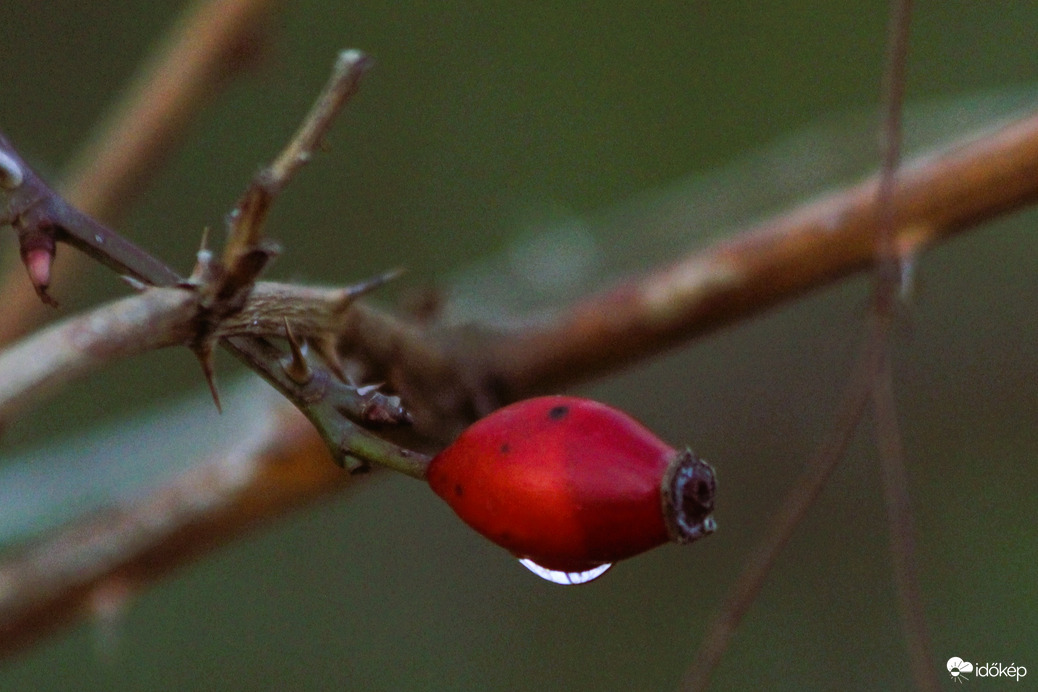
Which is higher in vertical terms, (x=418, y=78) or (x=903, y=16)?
(x=418, y=78)

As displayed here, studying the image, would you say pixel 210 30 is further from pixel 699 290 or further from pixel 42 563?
pixel 699 290

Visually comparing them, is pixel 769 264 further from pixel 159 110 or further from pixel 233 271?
pixel 159 110

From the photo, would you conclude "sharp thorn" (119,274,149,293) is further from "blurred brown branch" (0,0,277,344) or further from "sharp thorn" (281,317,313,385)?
"blurred brown branch" (0,0,277,344)

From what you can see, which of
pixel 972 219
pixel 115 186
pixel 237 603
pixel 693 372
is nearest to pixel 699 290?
pixel 972 219

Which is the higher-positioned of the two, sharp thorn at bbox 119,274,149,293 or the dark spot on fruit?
sharp thorn at bbox 119,274,149,293

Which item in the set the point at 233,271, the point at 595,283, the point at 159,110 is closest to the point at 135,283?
the point at 233,271

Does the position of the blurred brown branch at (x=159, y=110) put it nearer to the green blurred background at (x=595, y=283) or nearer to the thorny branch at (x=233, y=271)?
the green blurred background at (x=595, y=283)

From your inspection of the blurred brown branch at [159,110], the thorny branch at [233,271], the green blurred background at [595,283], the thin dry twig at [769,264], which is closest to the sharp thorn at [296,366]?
the thorny branch at [233,271]

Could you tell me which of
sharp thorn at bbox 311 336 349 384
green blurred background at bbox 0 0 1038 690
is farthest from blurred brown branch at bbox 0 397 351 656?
sharp thorn at bbox 311 336 349 384
